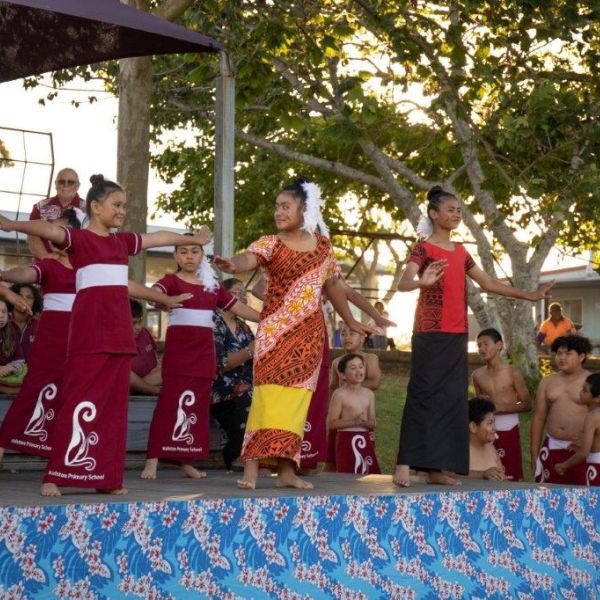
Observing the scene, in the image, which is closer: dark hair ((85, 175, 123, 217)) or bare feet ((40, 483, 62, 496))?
bare feet ((40, 483, 62, 496))

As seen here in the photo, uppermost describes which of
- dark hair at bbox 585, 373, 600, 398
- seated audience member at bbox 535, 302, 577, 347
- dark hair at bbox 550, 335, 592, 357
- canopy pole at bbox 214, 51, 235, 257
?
canopy pole at bbox 214, 51, 235, 257

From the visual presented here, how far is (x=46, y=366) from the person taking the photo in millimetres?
7199

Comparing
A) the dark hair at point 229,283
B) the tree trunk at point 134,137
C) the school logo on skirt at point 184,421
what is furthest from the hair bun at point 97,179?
the tree trunk at point 134,137

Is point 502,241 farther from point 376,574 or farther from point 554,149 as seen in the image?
point 376,574

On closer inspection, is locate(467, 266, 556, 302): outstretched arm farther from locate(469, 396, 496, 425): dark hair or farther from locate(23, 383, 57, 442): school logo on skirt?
locate(23, 383, 57, 442): school logo on skirt

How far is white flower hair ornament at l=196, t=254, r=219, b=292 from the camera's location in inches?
312

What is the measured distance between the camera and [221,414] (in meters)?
8.70

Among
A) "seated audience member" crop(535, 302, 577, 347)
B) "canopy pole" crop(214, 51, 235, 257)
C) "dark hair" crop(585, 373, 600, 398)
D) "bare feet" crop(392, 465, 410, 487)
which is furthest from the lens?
"seated audience member" crop(535, 302, 577, 347)

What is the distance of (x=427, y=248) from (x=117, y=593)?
2.89 m

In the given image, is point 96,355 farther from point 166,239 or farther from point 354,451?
point 354,451

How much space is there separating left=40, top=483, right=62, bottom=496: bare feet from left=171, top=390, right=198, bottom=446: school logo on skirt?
1755 mm

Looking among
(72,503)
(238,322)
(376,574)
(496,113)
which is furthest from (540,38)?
(72,503)

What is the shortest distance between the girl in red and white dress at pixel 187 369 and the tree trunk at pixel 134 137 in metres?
3.27

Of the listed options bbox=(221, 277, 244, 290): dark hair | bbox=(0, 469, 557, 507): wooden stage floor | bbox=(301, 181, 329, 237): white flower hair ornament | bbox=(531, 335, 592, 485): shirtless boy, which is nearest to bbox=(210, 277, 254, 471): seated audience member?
bbox=(221, 277, 244, 290): dark hair
